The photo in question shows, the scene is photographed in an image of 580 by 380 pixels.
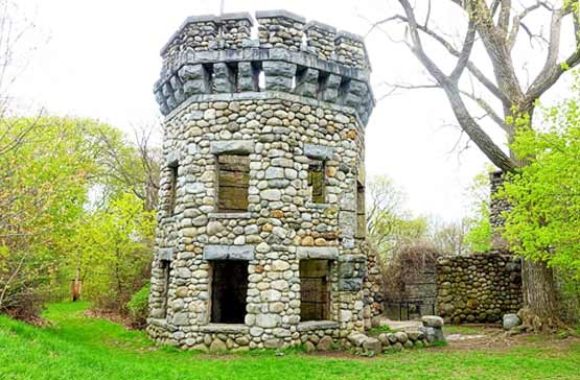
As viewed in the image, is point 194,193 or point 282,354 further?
point 194,193

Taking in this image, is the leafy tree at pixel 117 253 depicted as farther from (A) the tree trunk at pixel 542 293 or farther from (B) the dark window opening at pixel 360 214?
(A) the tree trunk at pixel 542 293

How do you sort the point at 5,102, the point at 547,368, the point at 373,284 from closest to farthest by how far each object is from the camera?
the point at 5,102 → the point at 547,368 → the point at 373,284

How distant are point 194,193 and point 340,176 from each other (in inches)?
121

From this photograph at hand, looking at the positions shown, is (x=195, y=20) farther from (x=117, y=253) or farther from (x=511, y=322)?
(x=511, y=322)

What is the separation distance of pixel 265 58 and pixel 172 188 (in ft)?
12.0

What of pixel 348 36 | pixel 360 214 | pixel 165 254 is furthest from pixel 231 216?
pixel 348 36

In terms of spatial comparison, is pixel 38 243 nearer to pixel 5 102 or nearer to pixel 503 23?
pixel 5 102

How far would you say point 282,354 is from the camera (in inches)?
344

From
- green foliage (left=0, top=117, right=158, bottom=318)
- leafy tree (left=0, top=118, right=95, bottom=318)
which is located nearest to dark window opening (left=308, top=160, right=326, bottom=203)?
green foliage (left=0, top=117, right=158, bottom=318)

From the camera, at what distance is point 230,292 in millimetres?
12492

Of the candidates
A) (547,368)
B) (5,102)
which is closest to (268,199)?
(5,102)

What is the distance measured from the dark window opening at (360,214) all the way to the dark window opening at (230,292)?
10.2ft

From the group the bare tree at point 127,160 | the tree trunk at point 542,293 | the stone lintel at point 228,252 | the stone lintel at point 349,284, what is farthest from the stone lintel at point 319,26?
the bare tree at point 127,160

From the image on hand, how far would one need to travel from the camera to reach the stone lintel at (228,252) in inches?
367
